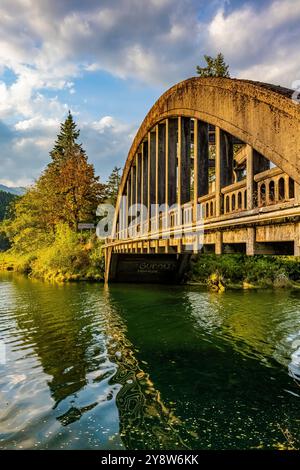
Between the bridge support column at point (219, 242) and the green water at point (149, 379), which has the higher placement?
the bridge support column at point (219, 242)

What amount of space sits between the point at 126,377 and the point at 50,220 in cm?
3445

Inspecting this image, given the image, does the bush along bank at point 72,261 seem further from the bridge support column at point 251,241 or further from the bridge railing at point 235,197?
the bridge support column at point 251,241

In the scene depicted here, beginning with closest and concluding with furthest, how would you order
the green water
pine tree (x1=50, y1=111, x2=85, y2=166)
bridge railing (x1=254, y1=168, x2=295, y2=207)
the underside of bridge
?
the green water, the underside of bridge, bridge railing (x1=254, y1=168, x2=295, y2=207), pine tree (x1=50, y1=111, x2=85, y2=166)

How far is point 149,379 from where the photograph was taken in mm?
7391

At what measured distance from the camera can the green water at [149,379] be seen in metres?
5.14

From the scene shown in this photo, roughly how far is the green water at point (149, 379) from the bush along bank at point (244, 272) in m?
9.82

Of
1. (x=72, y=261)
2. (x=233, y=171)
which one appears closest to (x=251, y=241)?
(x=233, y=171)

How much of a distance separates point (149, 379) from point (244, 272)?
20.5 metres

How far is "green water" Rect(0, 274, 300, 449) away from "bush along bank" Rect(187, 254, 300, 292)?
982cm

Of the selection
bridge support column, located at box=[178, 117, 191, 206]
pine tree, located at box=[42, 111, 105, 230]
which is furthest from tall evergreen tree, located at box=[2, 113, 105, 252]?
bridge support column, located at box=[178, 117, 191, 206]

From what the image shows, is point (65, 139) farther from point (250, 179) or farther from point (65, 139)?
point (250, 179)

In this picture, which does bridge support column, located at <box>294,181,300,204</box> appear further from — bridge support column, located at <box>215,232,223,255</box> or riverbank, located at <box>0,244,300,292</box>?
riverbank, located at <box>0,244,300,292</box>

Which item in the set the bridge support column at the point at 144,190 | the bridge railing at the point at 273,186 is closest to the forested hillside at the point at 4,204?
the bridge support column at the point at 144,190

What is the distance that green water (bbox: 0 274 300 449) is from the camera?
5145 mm
